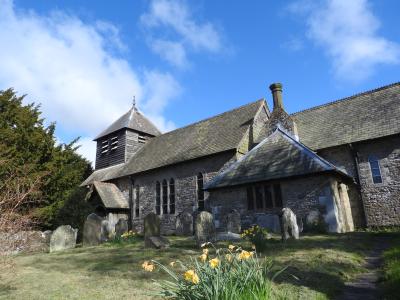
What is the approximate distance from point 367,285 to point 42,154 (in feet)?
70.6

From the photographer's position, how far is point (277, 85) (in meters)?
22.5

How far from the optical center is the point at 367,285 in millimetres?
5461

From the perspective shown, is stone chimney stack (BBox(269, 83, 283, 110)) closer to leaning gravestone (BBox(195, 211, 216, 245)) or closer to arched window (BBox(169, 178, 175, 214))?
arched window (BBox(169, 178, 175, 214))

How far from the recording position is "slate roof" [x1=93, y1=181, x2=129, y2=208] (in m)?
23.3

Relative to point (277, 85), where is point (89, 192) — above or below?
below

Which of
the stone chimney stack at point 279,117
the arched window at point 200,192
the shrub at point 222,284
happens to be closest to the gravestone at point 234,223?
the arched window at point 200,192

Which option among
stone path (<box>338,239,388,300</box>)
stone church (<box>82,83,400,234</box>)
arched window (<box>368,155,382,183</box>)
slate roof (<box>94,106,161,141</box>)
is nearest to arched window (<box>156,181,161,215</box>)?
stone church (<box>82,83,400,234</box>)

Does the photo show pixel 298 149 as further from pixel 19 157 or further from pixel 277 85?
pixel 19 157

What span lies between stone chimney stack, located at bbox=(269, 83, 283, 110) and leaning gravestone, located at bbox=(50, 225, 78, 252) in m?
15.1

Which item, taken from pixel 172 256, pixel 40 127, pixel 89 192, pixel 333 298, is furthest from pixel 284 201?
pixel 40 127

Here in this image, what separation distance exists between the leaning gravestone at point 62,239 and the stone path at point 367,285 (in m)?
11.8

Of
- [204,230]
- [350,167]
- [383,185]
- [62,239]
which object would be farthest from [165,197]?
[383,185]

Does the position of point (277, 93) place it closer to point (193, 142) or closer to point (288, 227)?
point (193, 142)

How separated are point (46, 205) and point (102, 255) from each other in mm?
13474
